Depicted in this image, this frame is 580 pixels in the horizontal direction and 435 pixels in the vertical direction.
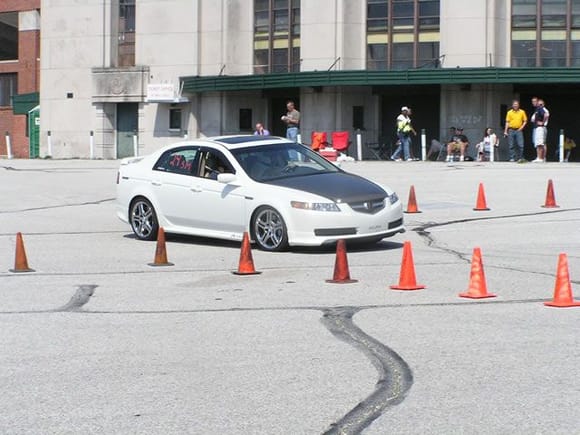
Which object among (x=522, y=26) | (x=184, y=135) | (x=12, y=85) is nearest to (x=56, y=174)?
(x=184, y=135)

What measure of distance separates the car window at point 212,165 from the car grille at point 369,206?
206 cm

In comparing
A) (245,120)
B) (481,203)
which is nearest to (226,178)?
(481,203)

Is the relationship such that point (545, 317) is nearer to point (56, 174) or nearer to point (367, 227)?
point (367, 227)

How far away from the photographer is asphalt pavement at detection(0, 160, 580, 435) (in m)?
6.98

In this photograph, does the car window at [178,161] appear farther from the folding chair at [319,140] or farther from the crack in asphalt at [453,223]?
the folding chair at [319,140]

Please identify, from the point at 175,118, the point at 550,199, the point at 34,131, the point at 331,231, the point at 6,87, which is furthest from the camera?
the point at 6,87

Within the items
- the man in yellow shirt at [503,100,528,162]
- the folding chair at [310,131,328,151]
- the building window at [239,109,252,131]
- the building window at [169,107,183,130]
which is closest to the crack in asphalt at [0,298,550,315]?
the man in yellow shirt at [503,100,528,162]

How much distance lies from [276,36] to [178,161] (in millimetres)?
31698

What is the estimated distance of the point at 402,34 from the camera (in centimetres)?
4562

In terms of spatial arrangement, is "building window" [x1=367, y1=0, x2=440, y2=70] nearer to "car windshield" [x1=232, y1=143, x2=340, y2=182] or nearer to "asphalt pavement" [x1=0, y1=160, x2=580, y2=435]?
"asphalt pavement" [x1=0, y1=160, x2=580, y2=435]

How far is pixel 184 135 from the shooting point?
166 ft

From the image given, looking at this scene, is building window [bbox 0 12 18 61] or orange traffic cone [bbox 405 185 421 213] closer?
orange traffic cone [bbox 405 185 421 213]

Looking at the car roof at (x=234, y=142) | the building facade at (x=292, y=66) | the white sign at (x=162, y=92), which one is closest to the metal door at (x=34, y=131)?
the building facade at (x=292, y=66)

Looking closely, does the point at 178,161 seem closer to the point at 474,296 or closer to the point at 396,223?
the point at 396,223
